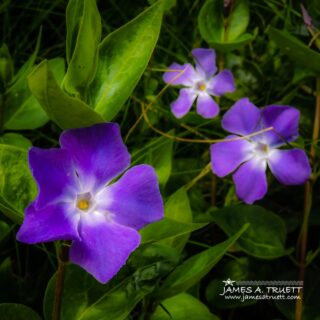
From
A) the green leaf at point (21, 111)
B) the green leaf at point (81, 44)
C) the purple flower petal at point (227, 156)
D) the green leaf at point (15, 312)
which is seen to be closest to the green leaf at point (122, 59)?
the green leaf at point (81, 44)

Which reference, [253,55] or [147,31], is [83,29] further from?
[253,55]

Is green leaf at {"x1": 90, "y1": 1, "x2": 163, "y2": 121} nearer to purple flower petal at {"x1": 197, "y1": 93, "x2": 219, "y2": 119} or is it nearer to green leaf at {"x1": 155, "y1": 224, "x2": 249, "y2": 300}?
green leaf at {"x1": 155, "y1": 224, "x2": 249, "y2": 300}

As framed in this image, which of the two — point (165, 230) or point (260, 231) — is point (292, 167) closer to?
point (260, 231)

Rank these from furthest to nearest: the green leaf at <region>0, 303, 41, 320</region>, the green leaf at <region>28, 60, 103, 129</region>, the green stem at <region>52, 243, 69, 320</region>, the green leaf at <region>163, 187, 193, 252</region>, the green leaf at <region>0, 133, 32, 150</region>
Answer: the green leaf at <region>0, 133, 32, 150</region> → the green leaf at <region>163, 187, 193, 252</region> → the green leaf at <region>0, 303, 41, 320</region> → the green stem at <region>52, 243, 69, 320</region> → the green leaf at <region>28, 60, 103, 129</region>

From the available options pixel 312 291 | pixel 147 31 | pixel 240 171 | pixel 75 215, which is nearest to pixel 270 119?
pixel 240 171

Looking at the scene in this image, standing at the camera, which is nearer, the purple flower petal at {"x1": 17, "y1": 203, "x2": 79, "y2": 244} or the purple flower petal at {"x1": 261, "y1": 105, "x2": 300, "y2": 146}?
the purple flower petal at {"x1": 17, "y1": 203, "x2": 79, "y2": 244}

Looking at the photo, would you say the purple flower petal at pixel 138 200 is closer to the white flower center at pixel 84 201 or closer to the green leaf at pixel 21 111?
the white flower center at pixel 84 201

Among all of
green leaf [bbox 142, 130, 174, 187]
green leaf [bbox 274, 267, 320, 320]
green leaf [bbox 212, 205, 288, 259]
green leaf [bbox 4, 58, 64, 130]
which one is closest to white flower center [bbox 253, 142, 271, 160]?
green leaf [bbox 212, 205, 288, 259]
